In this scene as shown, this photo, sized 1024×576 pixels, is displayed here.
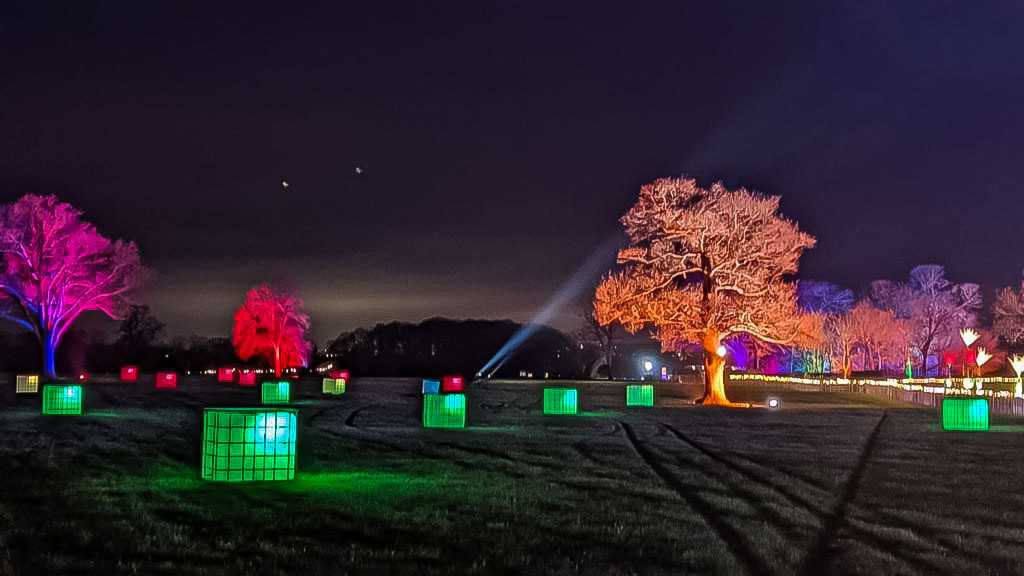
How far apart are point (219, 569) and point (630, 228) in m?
39.0

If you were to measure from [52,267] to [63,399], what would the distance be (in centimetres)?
4148

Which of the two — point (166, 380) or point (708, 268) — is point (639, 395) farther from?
point (166, 380)

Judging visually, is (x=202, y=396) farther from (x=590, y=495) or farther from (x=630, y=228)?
(x=590, y=495)

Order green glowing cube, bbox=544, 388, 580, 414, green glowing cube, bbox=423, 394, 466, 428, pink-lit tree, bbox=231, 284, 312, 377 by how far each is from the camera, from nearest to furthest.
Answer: green glowing cube, bbox=423, 394, 466, 428 → green glowing cube, bbox=544, 388, 580, 414 → pink-lit tree, bbox=231, 284, 312, 377

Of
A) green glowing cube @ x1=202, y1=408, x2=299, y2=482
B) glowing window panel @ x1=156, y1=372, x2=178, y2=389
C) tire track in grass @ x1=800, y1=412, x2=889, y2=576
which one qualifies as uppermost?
glowing window panel @ x1=156, y1=372, x2=178, y2=389

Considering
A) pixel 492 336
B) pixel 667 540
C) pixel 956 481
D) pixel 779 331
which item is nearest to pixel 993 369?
pixel 492 336

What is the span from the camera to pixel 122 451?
820 inches

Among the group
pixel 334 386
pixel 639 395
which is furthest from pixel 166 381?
pixel 639 395

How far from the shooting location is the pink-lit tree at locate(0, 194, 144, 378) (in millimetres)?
70188

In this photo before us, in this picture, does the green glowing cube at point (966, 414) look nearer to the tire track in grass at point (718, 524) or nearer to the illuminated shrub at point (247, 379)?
the tire track in grass at point (718, 524)

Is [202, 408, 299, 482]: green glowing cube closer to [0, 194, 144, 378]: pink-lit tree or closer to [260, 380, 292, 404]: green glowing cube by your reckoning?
[260, 380, 292, 404]: green glowing cube

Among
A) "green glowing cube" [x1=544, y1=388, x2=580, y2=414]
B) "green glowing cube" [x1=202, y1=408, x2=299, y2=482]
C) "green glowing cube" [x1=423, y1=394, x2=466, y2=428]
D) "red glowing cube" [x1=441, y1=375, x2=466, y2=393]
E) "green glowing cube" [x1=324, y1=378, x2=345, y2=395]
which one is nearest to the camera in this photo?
"green glowing cube" [x1=202, y1=408, x2=299, y2=482]

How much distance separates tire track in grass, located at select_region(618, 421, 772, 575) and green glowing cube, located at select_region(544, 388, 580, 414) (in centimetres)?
1614

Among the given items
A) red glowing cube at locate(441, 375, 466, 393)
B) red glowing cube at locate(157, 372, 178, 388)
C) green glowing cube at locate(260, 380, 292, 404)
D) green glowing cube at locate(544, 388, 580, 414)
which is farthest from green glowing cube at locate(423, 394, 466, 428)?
red glowing cube at locate(157, 372, 178, 388)
